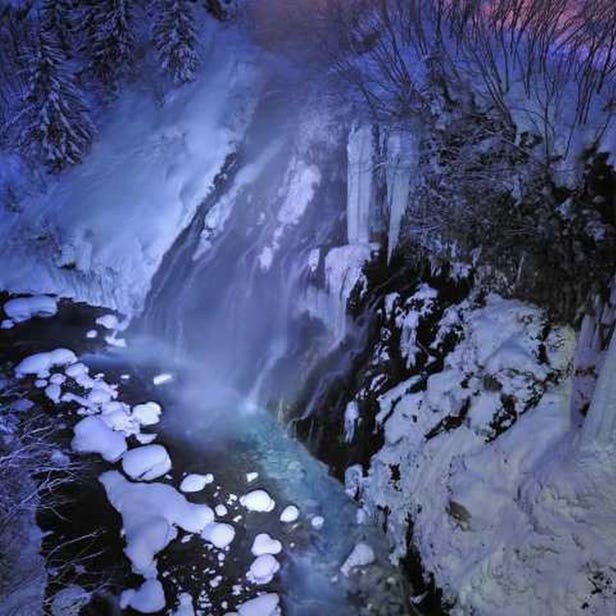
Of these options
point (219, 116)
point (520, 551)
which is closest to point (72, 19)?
point (219, 116)

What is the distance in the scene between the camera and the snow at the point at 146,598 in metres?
6.58

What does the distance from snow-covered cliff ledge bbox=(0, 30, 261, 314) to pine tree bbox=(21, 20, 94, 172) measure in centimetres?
47

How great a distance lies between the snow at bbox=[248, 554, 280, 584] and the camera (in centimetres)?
689

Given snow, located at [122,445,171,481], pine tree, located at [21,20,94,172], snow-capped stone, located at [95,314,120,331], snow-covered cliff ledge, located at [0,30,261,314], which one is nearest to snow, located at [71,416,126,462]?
snow, located at [122,445,171,481]

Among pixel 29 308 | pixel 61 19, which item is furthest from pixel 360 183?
pixel 61 19

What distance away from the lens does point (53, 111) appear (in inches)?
523

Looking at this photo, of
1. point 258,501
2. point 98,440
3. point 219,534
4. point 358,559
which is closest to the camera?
point 358,559

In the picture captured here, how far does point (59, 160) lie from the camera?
46.4ft

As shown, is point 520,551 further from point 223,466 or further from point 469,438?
point 223,466

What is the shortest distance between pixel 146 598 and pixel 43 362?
5.98 metres

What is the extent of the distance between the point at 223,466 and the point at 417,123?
236 inches

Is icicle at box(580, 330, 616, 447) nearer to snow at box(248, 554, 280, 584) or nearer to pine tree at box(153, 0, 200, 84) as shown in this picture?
snow at box(248, 554, 280, 584)

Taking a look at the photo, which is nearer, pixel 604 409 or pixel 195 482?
pixel 604 409

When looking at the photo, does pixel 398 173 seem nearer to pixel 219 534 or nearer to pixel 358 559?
pixel 358 559
